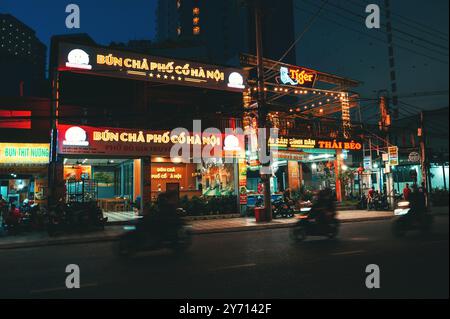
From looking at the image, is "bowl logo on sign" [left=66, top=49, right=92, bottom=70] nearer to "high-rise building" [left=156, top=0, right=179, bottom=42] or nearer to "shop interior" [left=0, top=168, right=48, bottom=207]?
"shop interior" [left=0, top=168, right=48, bottom=207]

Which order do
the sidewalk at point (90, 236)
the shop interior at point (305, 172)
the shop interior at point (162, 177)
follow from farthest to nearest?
the shop interior at point (305, 172) → the shop interior at point (162, 177) → the sidewalk at point (90, 236)

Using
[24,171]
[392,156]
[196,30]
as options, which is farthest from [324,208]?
[196,30]

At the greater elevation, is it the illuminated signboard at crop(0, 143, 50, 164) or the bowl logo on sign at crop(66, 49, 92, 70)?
the bowl logo on sign at crop(66, 49, 92, 70)

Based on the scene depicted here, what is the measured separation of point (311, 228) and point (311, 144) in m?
13.7

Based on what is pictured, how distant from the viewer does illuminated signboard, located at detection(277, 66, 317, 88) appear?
78.5 ft

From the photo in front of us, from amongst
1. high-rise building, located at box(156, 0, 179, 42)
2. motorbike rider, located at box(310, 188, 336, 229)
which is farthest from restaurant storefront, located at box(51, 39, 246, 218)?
high-rise building, located at box(156, 0, 179, 42)

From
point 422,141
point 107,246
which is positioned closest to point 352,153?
point 107,246

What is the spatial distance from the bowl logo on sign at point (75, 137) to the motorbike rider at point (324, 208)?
478 inches

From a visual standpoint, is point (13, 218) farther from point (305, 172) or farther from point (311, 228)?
point (305, 172)

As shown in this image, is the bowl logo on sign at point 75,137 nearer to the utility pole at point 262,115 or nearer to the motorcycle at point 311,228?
the utility pole at point 262,115

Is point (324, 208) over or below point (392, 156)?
below

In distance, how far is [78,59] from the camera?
1783cm

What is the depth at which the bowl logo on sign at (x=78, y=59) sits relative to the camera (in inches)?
693

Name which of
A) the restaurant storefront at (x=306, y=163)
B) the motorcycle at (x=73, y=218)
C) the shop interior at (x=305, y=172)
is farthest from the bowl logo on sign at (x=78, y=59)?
the shop interior at (x=305, y=172)
